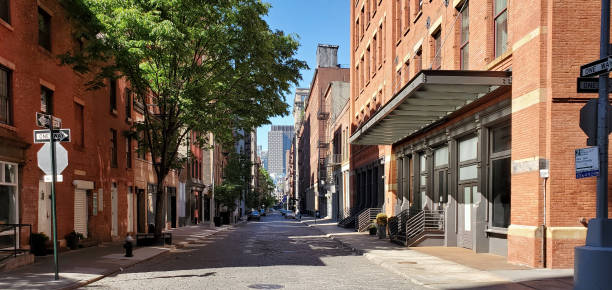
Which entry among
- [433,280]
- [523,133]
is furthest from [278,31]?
[433,280]

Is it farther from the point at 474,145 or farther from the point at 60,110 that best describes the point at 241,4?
the point at 474,145

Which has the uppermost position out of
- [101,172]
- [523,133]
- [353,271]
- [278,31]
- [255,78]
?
[278,31]

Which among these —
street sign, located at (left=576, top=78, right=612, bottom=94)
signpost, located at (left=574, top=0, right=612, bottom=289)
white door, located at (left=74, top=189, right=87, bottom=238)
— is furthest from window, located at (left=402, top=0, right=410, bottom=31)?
signpost, located at (left=574, top=0, right=612, bottom=289)

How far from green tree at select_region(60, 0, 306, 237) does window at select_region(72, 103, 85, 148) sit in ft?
3.78

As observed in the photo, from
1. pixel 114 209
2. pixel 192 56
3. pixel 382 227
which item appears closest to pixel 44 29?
pixel 192 56

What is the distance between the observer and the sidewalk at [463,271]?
10.5 metres

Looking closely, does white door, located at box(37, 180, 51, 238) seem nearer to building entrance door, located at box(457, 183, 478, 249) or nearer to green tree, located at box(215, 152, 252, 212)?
building entrance door, located at box(457, 183, 478, 249)

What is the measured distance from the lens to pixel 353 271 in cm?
1334

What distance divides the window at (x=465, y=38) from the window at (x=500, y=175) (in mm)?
3458

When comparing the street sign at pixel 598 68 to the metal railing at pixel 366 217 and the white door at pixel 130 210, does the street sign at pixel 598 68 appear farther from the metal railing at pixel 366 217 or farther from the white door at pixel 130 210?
the white door at pixel 130 210

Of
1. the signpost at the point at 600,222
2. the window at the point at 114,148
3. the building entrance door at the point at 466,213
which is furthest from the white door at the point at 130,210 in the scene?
the signpost at the point at 600,222

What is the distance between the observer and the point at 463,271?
12.5 metres

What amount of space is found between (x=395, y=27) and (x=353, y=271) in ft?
58.4

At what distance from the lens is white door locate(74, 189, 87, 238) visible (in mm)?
20656
